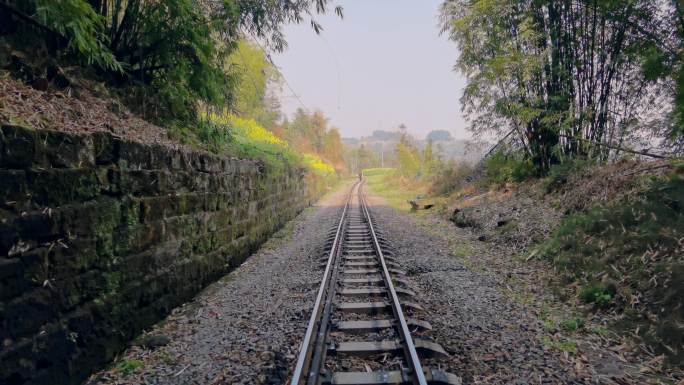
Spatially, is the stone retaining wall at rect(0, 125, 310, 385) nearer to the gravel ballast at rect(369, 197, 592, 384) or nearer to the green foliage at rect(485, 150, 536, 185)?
the gravel ballast at rect(369, 197, 592, 384)

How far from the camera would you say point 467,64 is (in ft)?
37.5

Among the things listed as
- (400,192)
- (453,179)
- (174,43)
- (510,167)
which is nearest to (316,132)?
(400,192)

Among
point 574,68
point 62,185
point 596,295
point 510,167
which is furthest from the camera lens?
point 510,167

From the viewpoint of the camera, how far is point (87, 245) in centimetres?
350

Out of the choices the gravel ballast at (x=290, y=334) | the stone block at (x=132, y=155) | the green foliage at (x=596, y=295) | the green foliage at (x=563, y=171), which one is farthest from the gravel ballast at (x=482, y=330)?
the green foliage at (x=563, y=171)

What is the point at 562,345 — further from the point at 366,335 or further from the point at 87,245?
the point at 87,245

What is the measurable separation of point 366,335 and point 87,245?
2837 millimetres

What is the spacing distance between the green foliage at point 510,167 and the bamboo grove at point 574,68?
498 millimetres

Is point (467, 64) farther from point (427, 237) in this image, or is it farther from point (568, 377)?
point (568, 377)

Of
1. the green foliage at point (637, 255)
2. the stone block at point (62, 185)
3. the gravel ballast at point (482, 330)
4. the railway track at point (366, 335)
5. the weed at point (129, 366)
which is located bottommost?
the weed at point (129, 366)

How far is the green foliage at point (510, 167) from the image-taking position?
11823 millimetres

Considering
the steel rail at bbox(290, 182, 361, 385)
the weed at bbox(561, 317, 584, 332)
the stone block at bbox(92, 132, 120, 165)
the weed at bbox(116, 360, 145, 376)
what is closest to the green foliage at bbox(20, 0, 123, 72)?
the stone block at bbox(92, 132, 120, 165)

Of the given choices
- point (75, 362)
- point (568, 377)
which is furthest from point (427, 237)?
point (75, 362)

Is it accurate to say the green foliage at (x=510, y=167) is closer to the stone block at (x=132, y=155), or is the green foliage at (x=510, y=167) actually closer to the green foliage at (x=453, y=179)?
the green foliage at (x=453, y=179)
